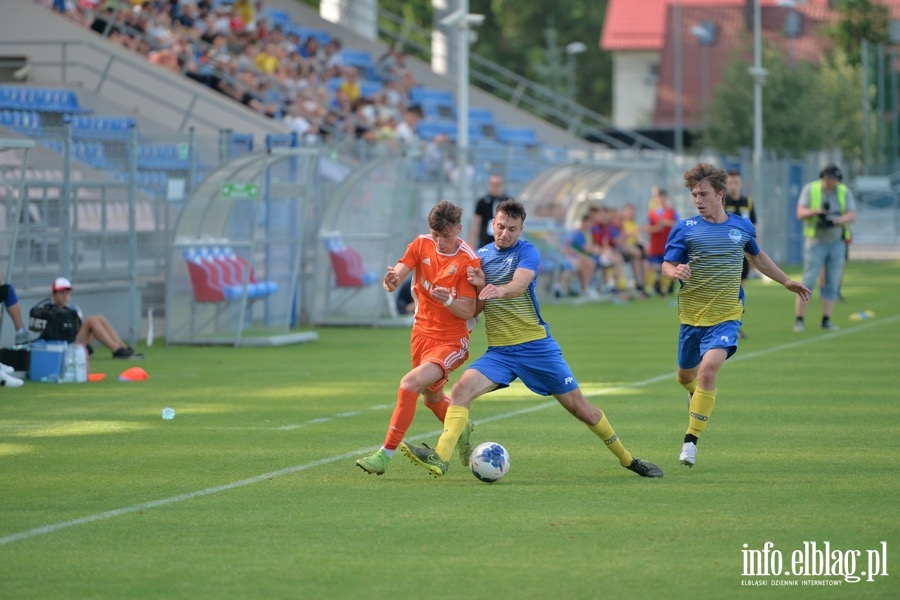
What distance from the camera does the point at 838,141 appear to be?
2338 inches

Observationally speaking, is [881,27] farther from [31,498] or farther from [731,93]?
[31,498]

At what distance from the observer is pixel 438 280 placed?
9727 millimetres

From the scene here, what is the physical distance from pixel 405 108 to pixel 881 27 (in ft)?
140

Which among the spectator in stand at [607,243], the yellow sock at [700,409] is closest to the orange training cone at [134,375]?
the yellow sock at [700,409]

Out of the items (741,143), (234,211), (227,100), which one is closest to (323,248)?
(234,211)

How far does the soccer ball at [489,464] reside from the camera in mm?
9609

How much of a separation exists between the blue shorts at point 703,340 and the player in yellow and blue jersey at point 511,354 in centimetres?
108

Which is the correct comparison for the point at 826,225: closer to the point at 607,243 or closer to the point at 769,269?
the point at 607,243

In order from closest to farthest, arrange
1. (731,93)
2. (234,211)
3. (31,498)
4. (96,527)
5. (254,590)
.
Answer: (254,590), (96,527), (31,498), (234,211), (731,93)

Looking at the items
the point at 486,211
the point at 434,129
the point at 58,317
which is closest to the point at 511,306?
the point at 58,317

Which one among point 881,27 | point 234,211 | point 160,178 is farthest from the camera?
point 881,27

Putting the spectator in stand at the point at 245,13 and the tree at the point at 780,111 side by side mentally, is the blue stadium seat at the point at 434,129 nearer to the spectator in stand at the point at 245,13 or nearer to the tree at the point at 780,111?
the spectator in stand at the point at 245,13

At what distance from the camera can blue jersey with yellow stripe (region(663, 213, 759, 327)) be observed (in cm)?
1053

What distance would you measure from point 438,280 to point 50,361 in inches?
297
